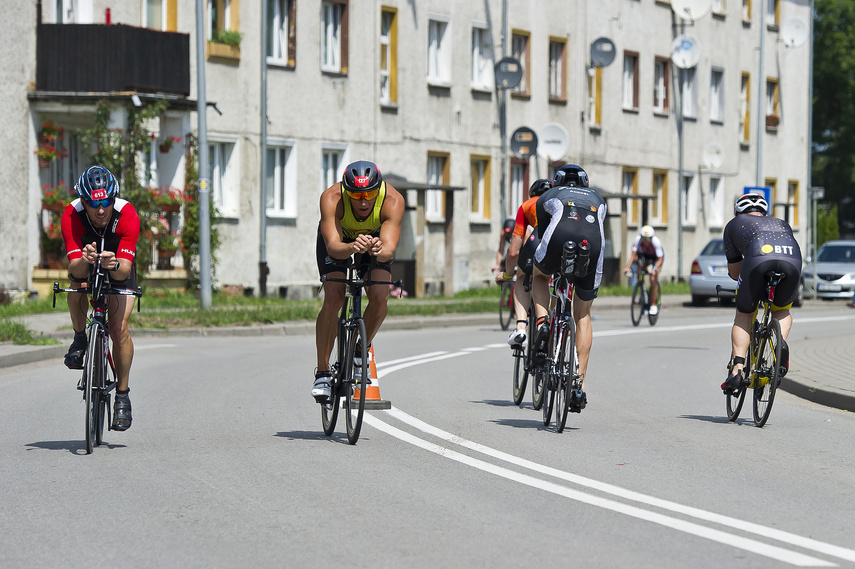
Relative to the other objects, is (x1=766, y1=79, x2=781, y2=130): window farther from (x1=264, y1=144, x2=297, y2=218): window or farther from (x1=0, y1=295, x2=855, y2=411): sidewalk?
(x1=0, y1=295, x2=855, y2=411): sidewalk

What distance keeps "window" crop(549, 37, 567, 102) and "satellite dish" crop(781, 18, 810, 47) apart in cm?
1235

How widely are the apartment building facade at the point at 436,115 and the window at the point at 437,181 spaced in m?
0.06

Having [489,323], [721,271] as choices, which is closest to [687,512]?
[489,323]

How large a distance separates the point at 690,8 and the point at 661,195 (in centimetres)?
581

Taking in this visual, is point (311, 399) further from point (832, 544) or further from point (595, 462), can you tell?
point (832, 544)

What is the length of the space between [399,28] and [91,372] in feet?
84.0

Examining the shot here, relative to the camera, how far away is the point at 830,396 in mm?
12250

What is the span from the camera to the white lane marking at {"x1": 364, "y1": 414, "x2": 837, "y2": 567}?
5.80 m

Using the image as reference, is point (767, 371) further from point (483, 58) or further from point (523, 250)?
point (483, 58)

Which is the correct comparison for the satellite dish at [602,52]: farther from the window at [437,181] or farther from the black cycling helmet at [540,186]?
the black cycling helmet at [540,186]

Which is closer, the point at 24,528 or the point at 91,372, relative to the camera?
the point at 24,528

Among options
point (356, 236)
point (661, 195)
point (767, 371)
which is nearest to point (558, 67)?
point (661, 195)

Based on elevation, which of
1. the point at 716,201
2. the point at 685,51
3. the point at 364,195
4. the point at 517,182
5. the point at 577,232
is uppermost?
the point at 685,51

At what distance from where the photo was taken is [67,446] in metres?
9.13
